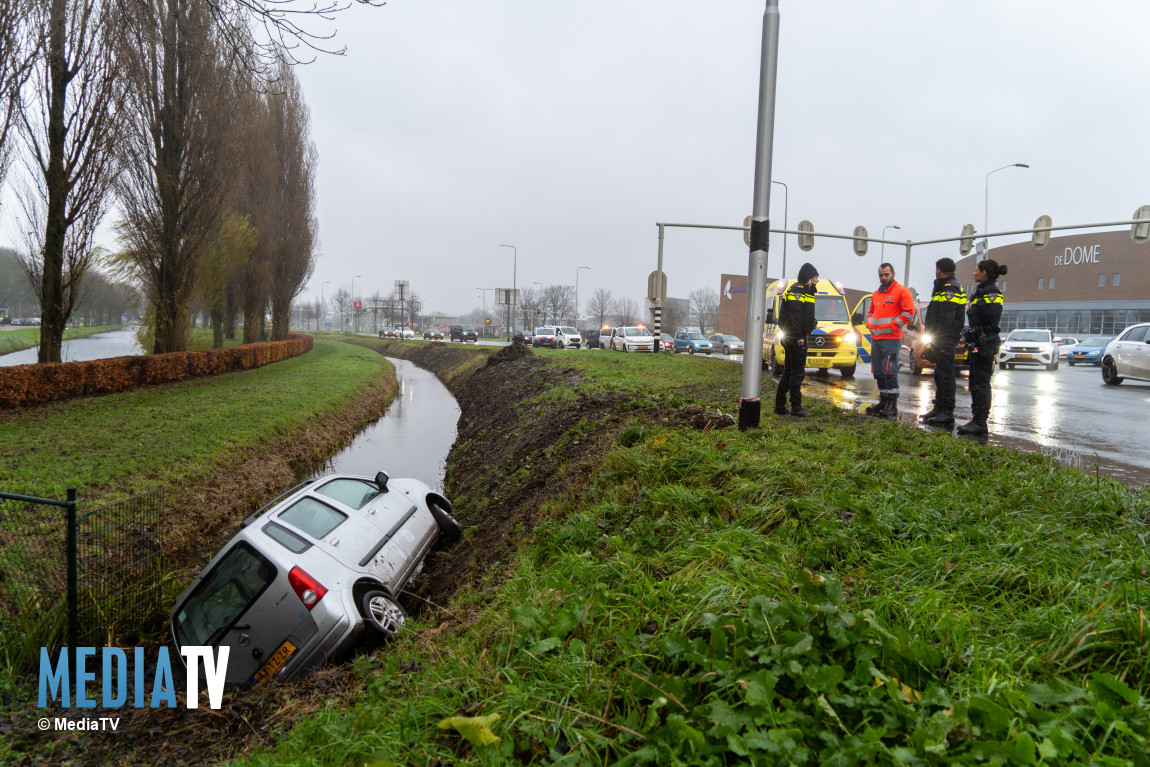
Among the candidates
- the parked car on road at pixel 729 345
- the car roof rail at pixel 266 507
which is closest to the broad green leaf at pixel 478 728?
the car roof rail at pixel 266 507

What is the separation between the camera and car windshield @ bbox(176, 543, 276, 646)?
17.0 ft

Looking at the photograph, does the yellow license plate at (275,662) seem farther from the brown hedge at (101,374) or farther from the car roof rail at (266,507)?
the brown hedge at (101,374)

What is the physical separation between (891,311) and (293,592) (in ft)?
24.9

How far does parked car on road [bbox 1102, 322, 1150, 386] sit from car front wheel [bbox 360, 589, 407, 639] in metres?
17.6

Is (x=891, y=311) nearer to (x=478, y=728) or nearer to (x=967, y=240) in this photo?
(x=478, y=728)

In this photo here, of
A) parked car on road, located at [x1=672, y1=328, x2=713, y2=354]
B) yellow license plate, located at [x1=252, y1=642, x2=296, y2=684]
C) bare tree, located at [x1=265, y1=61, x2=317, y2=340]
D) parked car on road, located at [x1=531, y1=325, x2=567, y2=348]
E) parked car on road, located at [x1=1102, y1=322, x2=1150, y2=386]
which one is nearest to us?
yellow license plate, located at [x1=252, y1=642, x2=296, y2=684]

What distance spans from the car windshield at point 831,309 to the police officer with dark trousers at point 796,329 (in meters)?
9.03

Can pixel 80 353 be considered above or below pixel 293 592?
above

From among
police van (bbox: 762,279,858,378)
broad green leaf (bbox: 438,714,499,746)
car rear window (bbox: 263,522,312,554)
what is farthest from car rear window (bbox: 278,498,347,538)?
police van (bbox: 762,279,858,378)

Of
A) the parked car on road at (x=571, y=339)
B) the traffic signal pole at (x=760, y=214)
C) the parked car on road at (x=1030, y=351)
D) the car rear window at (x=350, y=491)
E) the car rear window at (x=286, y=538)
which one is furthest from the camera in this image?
the parked car on road at (x=571, y=339)

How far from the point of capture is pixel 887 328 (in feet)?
28.4

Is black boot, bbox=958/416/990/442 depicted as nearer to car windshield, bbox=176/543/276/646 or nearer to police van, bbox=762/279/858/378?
car windshield, bbox=176/543/276/646

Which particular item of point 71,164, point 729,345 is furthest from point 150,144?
point 729,345

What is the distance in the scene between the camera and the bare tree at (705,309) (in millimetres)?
85438
